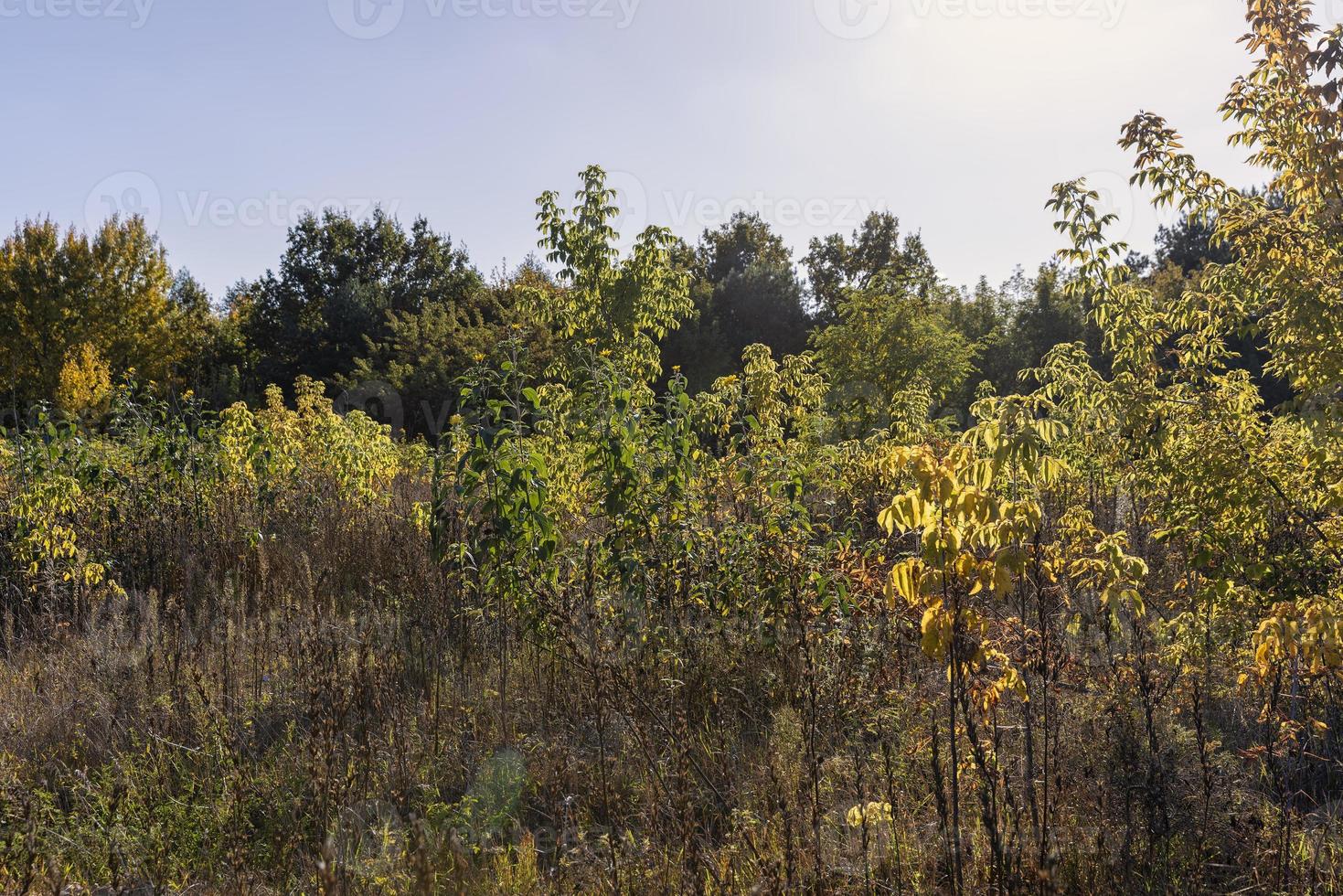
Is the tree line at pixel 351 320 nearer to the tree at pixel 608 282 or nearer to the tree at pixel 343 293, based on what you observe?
the tree at pixel 343 293

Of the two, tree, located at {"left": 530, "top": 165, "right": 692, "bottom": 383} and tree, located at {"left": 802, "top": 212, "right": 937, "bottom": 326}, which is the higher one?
tree, located at {"left": 802, "top": 212, "right": 937, "bottom": 326}

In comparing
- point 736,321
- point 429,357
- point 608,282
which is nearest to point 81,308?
point 429,357

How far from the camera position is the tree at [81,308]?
22.7 meters

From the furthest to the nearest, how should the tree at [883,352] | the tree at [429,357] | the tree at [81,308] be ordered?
the tree at [81,308] → the tree at [429,357] → the tree at [883,352]

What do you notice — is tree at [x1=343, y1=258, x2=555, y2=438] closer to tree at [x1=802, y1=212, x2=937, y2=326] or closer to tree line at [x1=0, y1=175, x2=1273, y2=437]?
tree line at [x1=0, y1=175, x2=1273, y2=437]

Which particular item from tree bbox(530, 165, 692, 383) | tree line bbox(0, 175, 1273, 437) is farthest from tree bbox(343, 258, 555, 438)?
tree bbox(530, 165, 692, 383)

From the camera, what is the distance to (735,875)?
2623 millimetres

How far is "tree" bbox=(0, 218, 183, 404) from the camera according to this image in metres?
22.7

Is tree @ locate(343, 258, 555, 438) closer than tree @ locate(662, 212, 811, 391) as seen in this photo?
Yes

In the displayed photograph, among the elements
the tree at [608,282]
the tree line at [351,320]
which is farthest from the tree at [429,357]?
the tree at [608,282]

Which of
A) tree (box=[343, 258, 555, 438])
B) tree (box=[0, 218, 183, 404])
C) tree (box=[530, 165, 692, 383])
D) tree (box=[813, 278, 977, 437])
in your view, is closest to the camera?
tree (box=[530, 165, 692, 383])

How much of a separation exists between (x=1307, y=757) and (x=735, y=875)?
2814 mm

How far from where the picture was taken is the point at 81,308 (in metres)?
23.6

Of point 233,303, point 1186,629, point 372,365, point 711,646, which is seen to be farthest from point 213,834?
point 233,303
